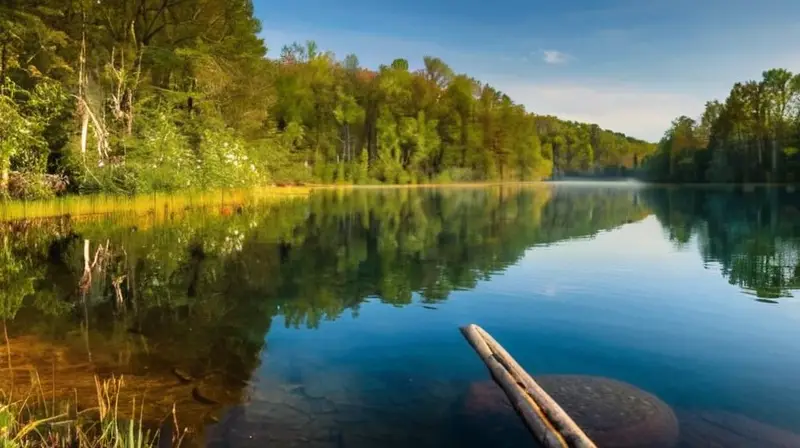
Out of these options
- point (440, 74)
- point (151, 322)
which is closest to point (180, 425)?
point (151, 322)

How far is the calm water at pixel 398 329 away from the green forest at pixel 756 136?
6425 cm

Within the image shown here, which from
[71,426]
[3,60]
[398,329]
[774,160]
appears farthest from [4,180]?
[774,160]

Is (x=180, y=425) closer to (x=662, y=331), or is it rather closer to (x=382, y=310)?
(x=382, y=310)

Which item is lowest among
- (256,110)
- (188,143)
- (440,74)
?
(188,143)

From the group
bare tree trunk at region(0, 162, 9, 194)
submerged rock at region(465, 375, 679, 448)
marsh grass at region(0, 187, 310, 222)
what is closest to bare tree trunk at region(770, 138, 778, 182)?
marsh grass at region(0, 187, 310, 222)

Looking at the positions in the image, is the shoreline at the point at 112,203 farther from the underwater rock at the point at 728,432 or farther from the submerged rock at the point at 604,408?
the underwater rock at the point at 728,432

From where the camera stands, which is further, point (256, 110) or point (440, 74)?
point (440, 74)

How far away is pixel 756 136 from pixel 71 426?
90102 mm

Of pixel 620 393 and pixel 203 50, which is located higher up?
pixel 203 50

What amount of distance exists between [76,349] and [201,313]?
284 cm

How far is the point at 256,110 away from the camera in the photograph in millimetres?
51125

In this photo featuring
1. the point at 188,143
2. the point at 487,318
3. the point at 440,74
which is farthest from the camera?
the point at 440,74

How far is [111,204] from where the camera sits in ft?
92.1

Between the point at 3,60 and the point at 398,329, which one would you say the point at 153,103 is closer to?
the point at 3,60
